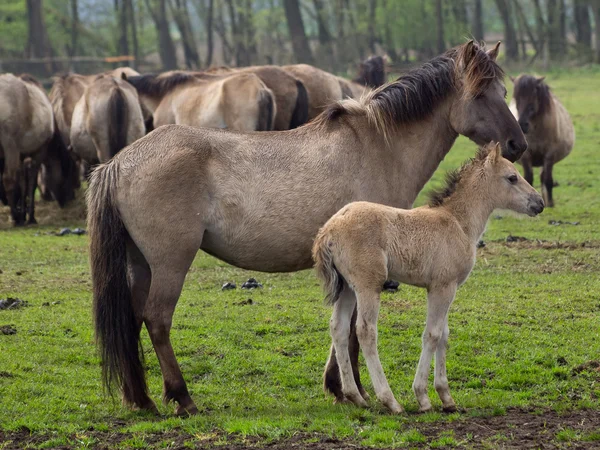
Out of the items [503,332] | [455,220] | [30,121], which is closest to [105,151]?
[30,121]

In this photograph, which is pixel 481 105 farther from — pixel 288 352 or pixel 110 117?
pixel 110 117

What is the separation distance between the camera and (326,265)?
633 cm

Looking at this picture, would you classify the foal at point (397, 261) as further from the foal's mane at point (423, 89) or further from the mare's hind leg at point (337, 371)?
the foal's mane at point (423, 89)

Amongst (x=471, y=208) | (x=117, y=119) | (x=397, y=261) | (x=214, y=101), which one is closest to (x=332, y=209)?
(x=397, y=261)

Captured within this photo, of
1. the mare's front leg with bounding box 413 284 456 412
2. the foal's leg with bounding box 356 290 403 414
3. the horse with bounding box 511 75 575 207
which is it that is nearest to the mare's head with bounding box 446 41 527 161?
the mare's front leg with bounding box 413 284 456 412

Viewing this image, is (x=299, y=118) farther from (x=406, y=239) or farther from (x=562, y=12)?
(x=562, y=12)

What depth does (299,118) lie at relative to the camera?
17.0 meters

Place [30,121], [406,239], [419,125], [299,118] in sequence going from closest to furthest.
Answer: [406,239] < [419,125] < [30,121] < [299,118]

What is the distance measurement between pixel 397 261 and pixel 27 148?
11.2 m

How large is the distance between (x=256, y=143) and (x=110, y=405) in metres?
2.15

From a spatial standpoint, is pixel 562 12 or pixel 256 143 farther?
pixel 562 12

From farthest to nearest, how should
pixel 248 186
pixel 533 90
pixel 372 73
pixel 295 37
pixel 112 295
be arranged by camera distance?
1. pixel 295 37
2. pixel 372 73
3. pixel 533 90
4. pixel 248 186
5. pixel 112 295

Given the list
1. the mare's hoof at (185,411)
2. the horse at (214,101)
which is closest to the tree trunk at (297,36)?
the horse at (214,101)

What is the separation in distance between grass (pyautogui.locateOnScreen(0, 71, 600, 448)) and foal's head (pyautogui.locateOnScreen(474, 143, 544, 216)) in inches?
54.8
